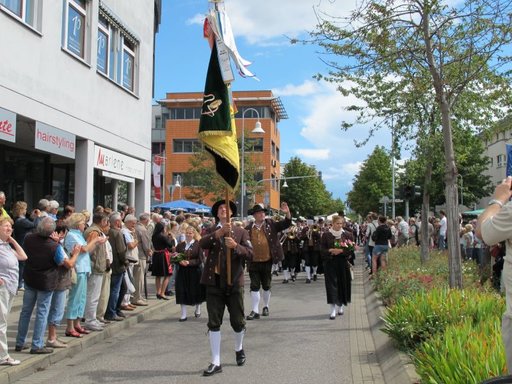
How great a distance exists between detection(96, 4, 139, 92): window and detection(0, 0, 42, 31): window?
10.9ft

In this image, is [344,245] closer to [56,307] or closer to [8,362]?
[56,307]

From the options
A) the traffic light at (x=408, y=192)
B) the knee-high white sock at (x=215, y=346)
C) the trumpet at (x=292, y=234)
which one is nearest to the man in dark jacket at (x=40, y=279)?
the knee-high white sock at (x=215, y=346)

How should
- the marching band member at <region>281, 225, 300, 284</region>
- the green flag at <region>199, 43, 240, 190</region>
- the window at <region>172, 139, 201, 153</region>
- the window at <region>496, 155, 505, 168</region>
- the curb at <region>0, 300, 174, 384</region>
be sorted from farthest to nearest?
the window at <region>172, 139, 201, 153</region> < the window at <region>496, 155, 505, 168</region> < the marching band member at <region>281, 225, 300, 284</region> < the green flag at <region>199, 43, 240, 190</region> < the curb at <region>0, 300, 174, 384</region>

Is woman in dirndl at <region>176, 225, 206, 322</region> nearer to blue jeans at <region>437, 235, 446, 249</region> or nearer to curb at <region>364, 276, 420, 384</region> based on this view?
curb at <region>364, 276, 420, 384</region>

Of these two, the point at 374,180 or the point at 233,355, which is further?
the point at 374,180

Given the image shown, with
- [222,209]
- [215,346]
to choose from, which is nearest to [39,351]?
[215,346]

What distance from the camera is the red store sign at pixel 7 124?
11391 mm

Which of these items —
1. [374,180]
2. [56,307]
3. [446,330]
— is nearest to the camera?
[446,330]

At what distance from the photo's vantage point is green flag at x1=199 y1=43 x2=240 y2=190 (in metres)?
7.32

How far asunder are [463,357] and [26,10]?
39.0 feet

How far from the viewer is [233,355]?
309 inches

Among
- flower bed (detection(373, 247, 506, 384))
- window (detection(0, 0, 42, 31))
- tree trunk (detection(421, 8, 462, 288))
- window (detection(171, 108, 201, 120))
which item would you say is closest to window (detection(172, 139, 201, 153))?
window (detection(171, 108, 201, 120))

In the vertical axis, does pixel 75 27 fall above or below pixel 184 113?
below

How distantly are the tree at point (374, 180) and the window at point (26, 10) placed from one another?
4681 centimetres
